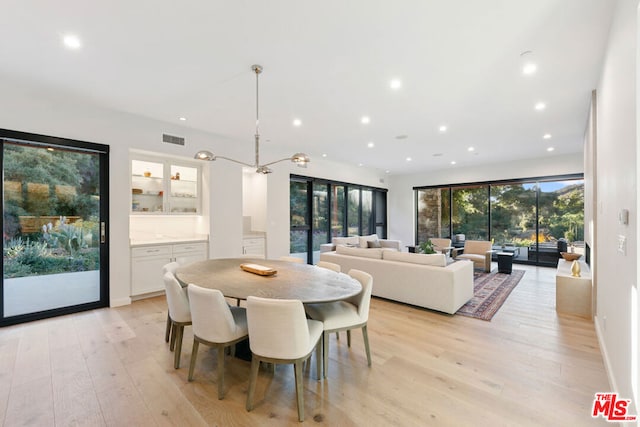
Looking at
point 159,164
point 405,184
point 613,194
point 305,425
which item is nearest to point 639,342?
point 613,194

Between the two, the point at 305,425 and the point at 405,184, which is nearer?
the point at 305,425

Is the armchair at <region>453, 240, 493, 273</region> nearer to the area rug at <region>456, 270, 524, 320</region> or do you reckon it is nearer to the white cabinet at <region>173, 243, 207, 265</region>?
the area rug at <region>456, 270, 524, 320</region>

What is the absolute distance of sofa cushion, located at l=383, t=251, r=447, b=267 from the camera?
397 centimetres

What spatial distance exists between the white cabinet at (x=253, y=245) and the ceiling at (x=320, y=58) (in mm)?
2351

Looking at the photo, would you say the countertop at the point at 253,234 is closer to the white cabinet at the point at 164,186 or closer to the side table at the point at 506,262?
the white cabinet at the point at 164,186

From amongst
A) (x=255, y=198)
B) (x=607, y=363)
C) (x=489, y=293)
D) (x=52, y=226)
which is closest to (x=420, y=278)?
(x=489, y=293)

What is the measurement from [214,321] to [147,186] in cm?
373

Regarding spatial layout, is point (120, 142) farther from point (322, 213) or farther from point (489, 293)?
point (489, 293)

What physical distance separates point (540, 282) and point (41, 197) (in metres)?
8.53

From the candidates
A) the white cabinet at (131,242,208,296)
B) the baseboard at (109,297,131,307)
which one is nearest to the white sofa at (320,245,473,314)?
the white cabinet at (131,242,208,296)

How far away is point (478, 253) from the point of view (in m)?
7.36

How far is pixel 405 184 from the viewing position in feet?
33.3

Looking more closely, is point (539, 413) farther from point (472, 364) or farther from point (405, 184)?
point (405, 184)

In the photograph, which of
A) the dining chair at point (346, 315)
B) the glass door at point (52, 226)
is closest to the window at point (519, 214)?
the dining chair at point (346, 315)
